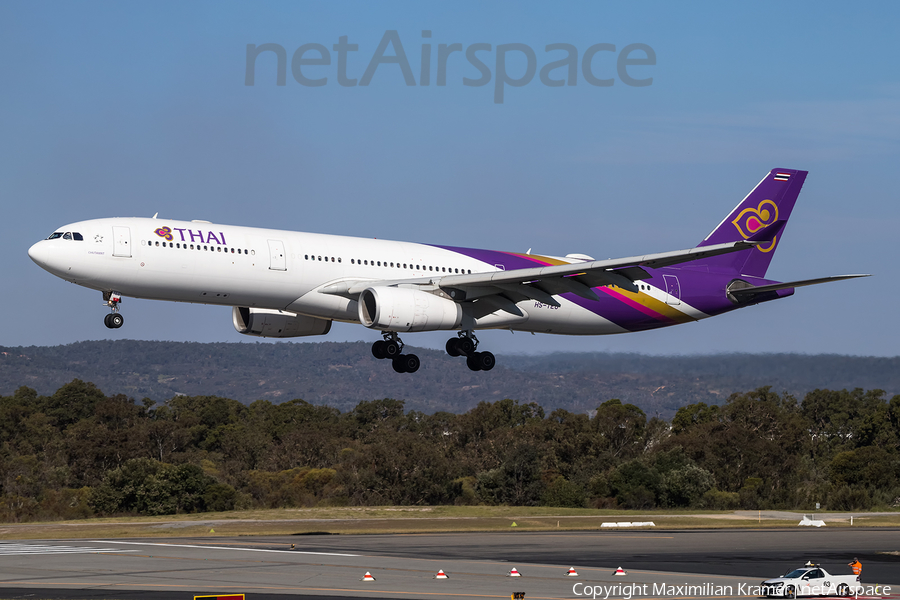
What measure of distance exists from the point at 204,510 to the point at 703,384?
38.8 metres

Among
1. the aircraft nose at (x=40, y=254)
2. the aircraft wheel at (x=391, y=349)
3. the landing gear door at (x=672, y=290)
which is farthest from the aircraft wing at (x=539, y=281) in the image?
the aircraft nose at (x=40, y=254)

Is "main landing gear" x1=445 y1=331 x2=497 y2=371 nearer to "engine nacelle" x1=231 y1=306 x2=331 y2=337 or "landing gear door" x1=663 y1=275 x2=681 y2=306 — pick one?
"engine nacelle" x1=231 y1=306 x2=331 y2=337

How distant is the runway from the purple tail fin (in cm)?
1327

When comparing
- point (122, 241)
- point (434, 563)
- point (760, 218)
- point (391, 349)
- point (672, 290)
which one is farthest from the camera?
point (760, 218)

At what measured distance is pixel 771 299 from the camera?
49.6 meters

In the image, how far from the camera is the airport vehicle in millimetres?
27156

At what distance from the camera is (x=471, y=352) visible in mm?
45500

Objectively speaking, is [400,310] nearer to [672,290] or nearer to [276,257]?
[276,257]

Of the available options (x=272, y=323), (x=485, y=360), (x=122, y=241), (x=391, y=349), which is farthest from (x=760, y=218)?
(x=122, y=241)

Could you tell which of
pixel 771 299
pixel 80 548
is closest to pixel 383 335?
pixel 80 548

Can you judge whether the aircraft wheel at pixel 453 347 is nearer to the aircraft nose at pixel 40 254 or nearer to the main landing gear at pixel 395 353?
the main landing gear at pixel 395 353

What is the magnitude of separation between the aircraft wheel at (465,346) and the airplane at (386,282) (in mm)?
60

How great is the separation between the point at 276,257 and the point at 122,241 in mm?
5609

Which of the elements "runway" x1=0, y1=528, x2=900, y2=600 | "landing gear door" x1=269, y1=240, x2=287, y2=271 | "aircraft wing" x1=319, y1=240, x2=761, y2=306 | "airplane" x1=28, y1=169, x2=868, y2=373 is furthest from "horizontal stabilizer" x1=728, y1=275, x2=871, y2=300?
"landing gear door" x1=269, y1=240, x2=287, y2=271
